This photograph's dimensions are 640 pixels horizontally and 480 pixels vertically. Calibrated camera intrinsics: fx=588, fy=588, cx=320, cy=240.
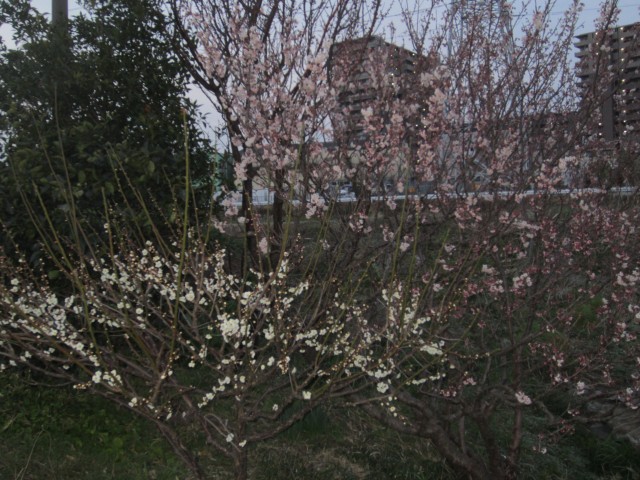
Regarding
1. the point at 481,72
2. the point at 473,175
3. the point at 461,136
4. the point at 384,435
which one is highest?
the point at 481,72

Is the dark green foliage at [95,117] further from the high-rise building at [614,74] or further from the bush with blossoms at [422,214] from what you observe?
the high-rise building at [614,74]

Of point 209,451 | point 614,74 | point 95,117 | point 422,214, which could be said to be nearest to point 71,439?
point 209,451

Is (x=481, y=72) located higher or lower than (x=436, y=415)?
higher

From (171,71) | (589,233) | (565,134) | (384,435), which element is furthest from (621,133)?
(171,71)

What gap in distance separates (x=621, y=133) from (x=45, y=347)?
595 centimetres

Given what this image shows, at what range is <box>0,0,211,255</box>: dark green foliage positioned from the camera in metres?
4.41

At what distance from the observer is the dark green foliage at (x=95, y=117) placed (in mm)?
4406

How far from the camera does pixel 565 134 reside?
16.1ft

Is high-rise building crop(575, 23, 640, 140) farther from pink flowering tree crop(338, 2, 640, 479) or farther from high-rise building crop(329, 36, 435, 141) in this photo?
high-rise building crop(329, 36, 435, 141)

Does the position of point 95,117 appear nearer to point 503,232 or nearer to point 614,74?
point 503,232

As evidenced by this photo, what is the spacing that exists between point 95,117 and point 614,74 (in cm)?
414

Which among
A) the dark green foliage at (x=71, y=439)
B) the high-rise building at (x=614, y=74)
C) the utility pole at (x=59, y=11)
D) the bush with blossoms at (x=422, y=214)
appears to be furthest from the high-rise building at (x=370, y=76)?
the dark green foliage at (x=71, y=439)

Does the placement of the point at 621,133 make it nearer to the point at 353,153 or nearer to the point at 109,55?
the point at 353,153

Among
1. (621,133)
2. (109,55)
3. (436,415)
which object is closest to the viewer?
(436,415)
